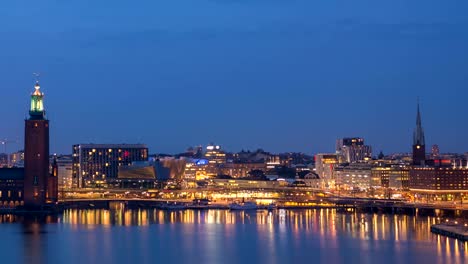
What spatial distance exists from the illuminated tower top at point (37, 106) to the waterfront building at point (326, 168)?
45177 mm

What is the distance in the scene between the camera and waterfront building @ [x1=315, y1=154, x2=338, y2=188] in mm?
116500

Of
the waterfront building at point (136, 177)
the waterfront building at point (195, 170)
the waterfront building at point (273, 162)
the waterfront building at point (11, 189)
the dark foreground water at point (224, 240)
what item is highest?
the waterfront building at point (273, 162)

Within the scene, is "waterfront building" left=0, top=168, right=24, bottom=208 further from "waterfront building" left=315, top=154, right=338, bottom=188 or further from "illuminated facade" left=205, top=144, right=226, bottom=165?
"illuminated facade" left=205, top=144, right=226, bottom=165

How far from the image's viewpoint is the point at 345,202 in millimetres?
84312

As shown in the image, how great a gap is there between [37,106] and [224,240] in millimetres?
24866

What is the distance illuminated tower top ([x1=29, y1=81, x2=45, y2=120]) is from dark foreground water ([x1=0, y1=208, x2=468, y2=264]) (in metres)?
6.82

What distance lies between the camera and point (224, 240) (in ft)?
176

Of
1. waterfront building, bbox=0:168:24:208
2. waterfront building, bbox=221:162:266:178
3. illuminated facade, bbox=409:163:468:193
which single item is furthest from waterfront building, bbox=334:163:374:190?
waterfront building, bbox=0:168:24:208

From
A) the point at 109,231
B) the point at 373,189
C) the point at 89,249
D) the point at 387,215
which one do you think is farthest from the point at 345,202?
the point at 89,249

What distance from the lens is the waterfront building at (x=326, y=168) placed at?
382 feet

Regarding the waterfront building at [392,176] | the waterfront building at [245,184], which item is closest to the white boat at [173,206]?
the waterfront building at [245,184]

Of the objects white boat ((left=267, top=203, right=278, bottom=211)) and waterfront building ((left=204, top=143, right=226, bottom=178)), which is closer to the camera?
white boat ((left=267, top=203, right=278, bottom=211))

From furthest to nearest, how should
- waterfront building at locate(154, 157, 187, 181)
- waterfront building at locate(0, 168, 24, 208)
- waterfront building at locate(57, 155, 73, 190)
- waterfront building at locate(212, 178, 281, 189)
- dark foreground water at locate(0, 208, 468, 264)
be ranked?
waterfront building at locate(57, 155, 73, 190), waterfront building at locate(212, 178, 281, 189), waterfront building at locate(154, 157, 187, 181), waterfront building at locate(0, 168, 24, 208), dark foreground water at locate(0, 208, 468, 264)

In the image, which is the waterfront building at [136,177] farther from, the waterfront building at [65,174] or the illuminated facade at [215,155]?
the illuminated facade at [215,155]
